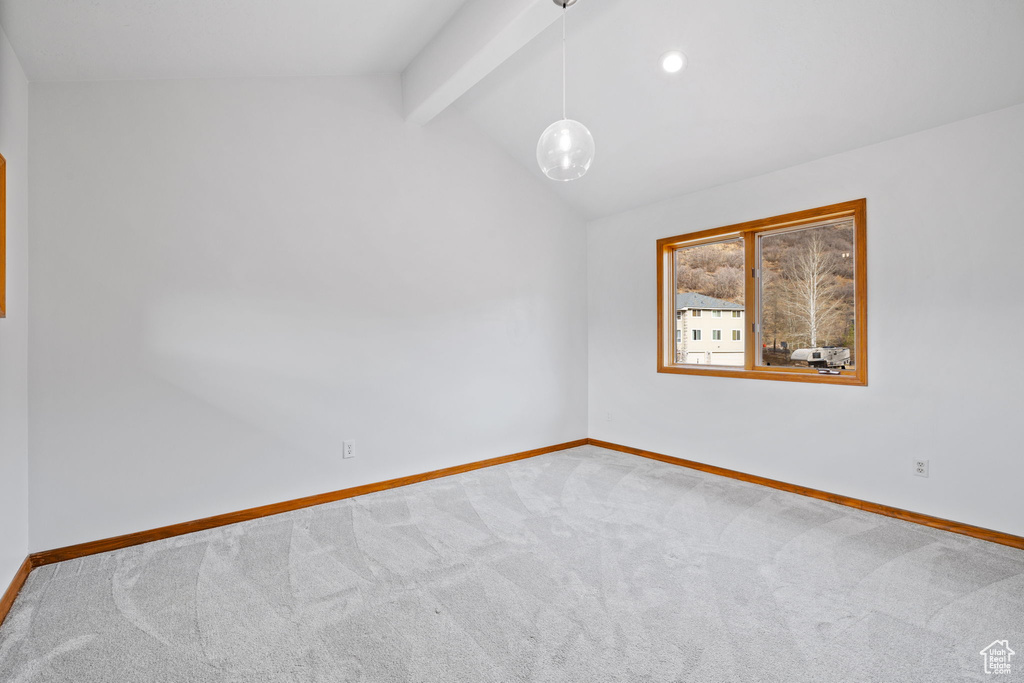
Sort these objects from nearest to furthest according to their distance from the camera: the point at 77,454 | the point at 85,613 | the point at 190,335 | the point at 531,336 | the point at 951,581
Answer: the point at 85,613 < the point at 951,581 < the point at 77,454 < the point at 190,335 < the point at 531,336

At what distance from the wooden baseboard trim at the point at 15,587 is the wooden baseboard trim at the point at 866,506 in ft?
13.6

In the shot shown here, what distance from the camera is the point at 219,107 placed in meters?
3.00

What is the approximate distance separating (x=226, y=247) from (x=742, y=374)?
374cm

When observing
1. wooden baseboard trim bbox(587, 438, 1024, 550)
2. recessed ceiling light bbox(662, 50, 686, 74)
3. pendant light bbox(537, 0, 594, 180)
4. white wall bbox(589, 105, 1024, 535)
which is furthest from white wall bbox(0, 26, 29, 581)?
wooden baseboard trim bbox(587, 438, 1024, 550)

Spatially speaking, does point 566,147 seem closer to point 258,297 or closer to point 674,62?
point 674,62

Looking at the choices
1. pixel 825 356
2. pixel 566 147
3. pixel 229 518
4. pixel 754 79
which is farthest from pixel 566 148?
pixel 229 518

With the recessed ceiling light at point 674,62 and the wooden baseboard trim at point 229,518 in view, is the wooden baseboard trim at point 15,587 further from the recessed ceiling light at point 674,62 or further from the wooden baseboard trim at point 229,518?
the recessed ceiling light at point 674,62

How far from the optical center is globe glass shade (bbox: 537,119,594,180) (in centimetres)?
221

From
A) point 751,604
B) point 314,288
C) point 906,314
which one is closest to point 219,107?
point 314,288

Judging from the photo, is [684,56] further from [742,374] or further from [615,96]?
[742,374]

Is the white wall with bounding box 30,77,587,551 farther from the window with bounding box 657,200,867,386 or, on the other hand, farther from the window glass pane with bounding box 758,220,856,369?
the window glass pane with bounding box 758,220,856,369

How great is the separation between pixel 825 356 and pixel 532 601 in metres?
2.73

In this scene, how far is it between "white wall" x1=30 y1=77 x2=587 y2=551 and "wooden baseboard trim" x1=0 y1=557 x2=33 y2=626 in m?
0.13

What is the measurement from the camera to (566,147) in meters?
2.21
